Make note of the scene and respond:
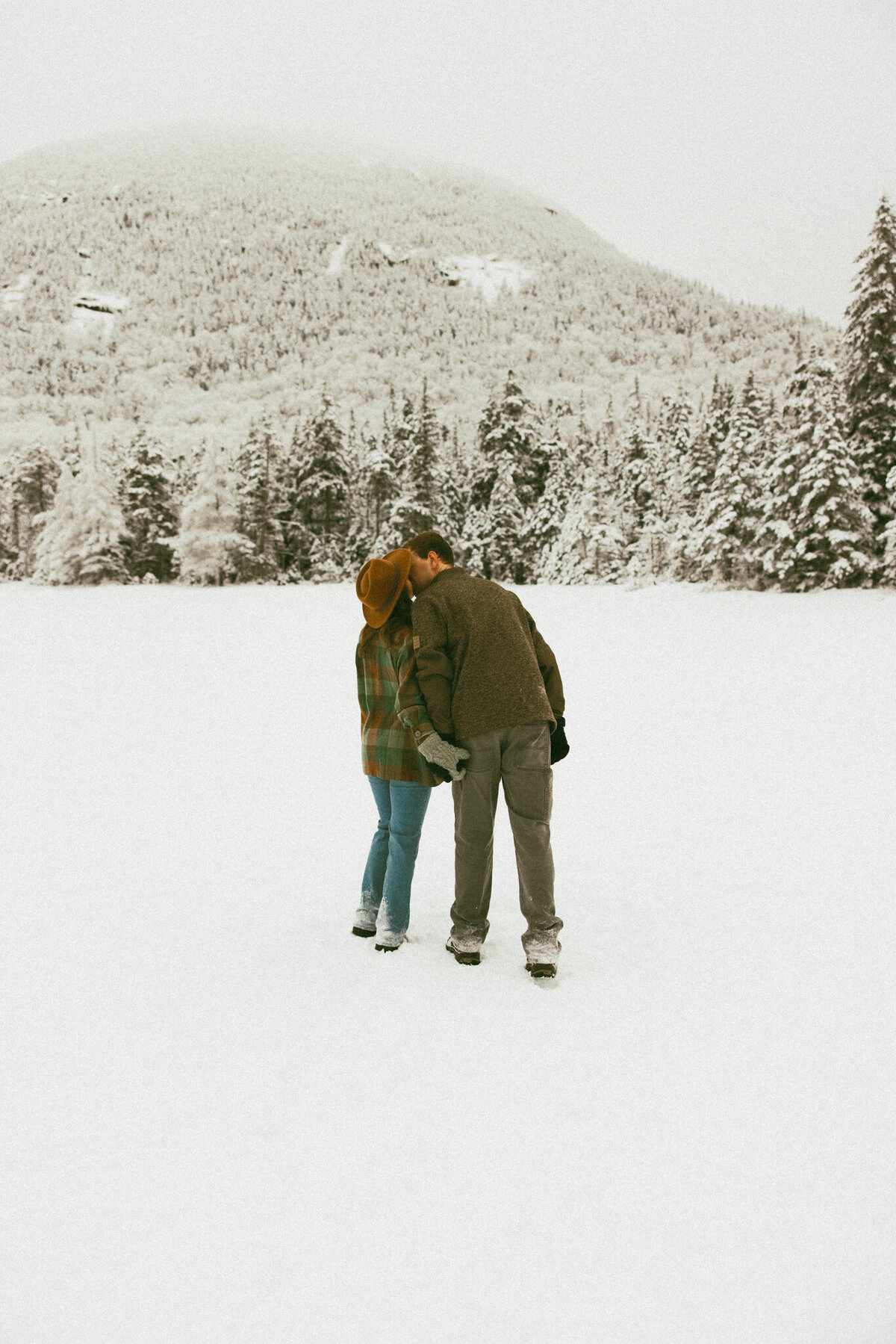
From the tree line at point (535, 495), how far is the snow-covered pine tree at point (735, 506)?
9 cm


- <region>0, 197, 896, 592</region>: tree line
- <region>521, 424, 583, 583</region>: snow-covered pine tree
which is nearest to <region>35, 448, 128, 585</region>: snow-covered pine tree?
<region>0, 197, 896, 592</region>: tree line

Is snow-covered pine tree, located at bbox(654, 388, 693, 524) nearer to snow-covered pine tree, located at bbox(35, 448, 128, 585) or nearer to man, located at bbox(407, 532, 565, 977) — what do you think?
snow-covered pine tree, located at bbox(35, 448, 128, 585)

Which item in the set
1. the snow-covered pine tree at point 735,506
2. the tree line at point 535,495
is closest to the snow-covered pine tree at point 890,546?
the tree line at point 535,495

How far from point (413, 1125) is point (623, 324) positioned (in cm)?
16933

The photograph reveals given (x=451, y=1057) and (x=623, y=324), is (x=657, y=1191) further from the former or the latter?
(x=623, y=324)

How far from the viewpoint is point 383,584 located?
402 centimetres

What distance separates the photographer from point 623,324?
153 m

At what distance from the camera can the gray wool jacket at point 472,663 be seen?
3.97 m

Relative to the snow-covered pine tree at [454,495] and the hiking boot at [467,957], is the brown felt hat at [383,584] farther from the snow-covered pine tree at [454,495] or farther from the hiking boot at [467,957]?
the snow-covered pine tree at [454,495]

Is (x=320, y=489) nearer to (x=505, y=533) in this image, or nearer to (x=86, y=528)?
(x=505, y=533)

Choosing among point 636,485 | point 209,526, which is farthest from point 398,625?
point 636,485

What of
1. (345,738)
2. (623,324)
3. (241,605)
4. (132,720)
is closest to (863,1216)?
(345,738)

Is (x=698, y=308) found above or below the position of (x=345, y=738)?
above

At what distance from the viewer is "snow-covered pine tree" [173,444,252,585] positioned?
3428 centimetres
